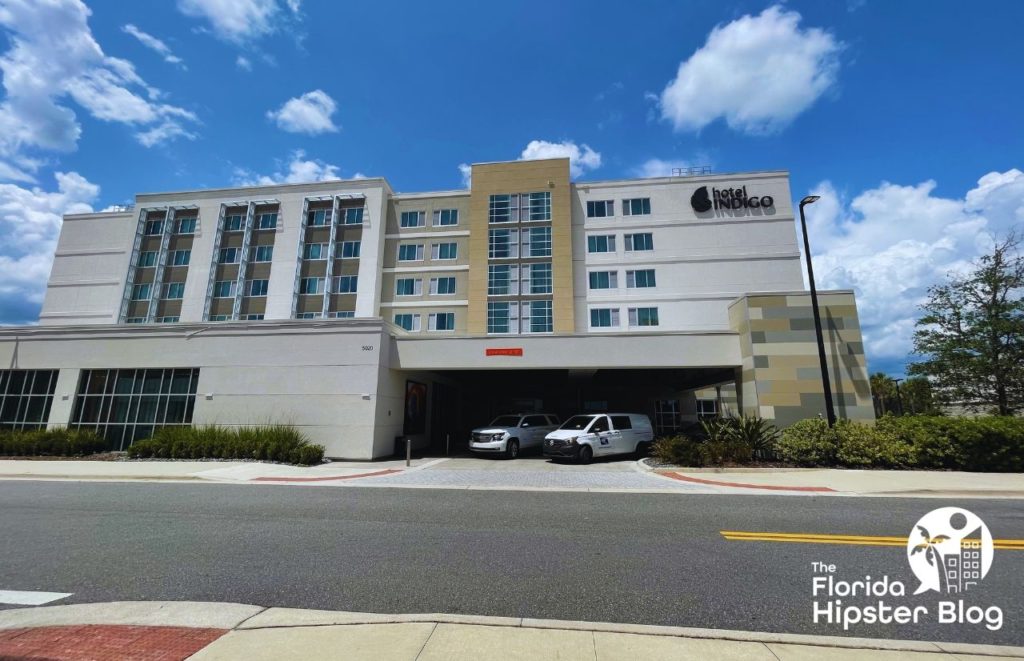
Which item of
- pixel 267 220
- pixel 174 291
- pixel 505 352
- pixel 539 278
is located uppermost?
pixel 267 220

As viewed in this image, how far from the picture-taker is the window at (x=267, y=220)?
4200 cm

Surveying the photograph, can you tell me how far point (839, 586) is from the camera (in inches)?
198

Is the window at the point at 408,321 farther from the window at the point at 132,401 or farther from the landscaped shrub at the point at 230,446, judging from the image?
the landscaped shrub at the point at 230,446

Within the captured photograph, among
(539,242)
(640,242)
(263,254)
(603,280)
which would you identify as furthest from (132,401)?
(640,242)

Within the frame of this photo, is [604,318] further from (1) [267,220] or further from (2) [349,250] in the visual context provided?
(1) [267,220]

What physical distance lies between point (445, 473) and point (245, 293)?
3415 cm

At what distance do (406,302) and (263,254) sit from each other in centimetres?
1406

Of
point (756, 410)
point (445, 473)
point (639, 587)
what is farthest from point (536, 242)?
point (639, 587)

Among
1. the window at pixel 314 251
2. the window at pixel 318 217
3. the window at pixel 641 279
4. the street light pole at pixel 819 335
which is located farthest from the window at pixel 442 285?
the street light pole at pixel 819 335

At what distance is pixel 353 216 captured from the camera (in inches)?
1628

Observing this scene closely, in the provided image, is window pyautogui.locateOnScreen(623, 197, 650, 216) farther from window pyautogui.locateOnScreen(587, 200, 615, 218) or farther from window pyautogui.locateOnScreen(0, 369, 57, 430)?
window pyautogui.locateOnScreen(0, 369, 57, 430)

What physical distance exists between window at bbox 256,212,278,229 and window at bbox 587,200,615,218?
93.1 ft

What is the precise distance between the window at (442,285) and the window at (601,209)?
43.2ft

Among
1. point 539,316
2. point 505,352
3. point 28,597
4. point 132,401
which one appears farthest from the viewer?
point 539,316
